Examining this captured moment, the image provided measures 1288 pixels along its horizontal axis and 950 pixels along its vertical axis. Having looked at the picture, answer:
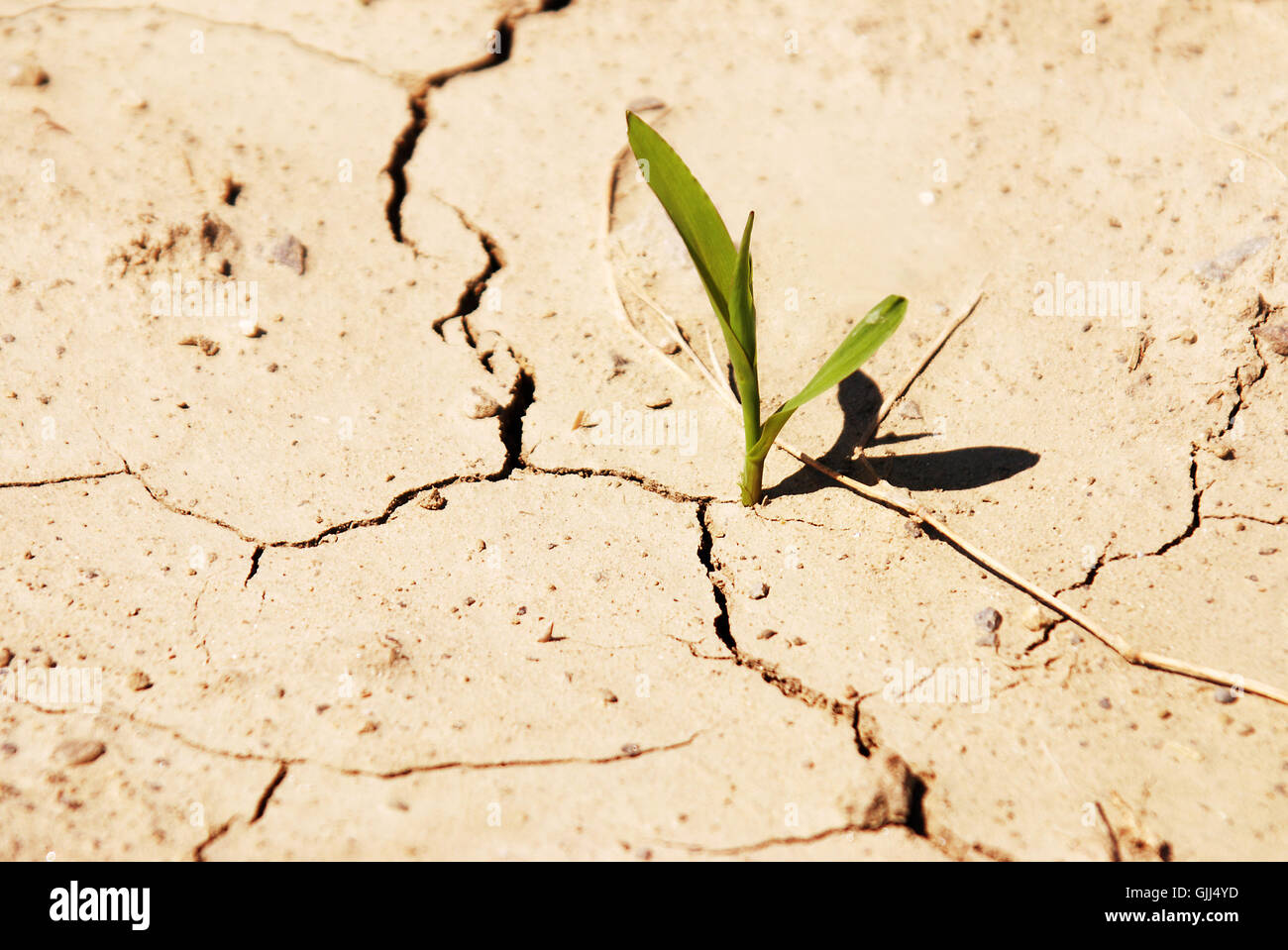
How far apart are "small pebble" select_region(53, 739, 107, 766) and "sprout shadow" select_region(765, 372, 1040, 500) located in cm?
134

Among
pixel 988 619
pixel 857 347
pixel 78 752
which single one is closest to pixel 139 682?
pixel 78 752

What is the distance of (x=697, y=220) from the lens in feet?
5.68

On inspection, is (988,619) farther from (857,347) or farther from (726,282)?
(726,282)

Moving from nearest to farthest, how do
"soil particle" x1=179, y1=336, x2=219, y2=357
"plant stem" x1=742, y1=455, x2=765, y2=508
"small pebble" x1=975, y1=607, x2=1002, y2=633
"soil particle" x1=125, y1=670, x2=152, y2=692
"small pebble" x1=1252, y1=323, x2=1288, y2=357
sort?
"soil particle" x1=125, y1=670, x2=152, y2=692, "small pebble" x1=975, y1=607, x2=1002, y2=633, "plant stem" x1=742, y1=455, x2=765, y2=508, "small pebble" x1=1252, y1=323, x2=1288, y2=357, "soil particle" x1=179, y1=336, x2=219, y2=357

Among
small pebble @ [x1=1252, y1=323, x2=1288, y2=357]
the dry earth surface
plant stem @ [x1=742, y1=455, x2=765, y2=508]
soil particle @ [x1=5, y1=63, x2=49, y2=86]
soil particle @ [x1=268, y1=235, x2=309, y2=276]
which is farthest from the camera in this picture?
soil particle @ [x1=5, y1=63, x2=49, y2=86]

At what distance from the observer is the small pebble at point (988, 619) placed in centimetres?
173

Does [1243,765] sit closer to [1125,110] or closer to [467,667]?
[467,667]

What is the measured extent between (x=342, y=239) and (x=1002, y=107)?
188 centimetres

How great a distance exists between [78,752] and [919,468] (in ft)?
5.55

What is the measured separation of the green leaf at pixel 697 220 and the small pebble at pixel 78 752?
1.29m

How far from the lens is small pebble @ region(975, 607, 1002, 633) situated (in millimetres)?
1733

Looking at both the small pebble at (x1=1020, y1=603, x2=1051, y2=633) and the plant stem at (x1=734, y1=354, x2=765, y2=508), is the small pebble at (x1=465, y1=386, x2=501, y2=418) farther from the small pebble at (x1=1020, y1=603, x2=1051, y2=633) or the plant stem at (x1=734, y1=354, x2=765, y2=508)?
the small pebble at (x1=1020, y1=603, x2=1051, y2=633)

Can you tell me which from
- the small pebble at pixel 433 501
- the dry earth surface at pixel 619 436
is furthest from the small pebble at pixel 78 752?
the small pebble at pixel 433 501

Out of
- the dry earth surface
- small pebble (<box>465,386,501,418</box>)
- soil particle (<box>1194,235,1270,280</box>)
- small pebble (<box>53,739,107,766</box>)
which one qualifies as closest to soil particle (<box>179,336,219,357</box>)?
the dry earth surface
